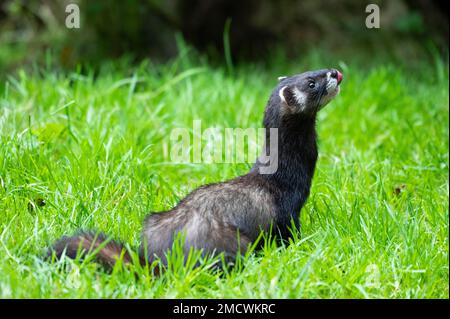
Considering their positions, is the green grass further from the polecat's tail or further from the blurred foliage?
the blurred foliage

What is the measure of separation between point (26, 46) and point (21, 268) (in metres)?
5.22

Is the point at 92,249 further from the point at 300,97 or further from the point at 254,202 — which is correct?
the point at 300,97

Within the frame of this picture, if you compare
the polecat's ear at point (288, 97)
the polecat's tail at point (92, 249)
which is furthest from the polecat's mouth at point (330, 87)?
the polecat's tail at point (92, 249)

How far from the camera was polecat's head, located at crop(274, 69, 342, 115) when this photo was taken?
3.51 metres

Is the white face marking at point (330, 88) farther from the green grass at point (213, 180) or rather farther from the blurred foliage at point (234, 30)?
the blurred foliage at point (234, 30)

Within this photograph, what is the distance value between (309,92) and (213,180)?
3.12ft

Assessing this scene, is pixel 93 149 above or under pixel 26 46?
under

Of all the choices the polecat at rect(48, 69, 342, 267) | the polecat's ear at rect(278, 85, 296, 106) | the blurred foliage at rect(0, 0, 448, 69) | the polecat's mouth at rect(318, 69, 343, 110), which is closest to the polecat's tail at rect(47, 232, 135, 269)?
the polecat at rect(48, 69, 342, 267)

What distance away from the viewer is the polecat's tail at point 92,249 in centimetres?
285

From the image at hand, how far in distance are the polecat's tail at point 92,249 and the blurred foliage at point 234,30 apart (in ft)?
12.9
